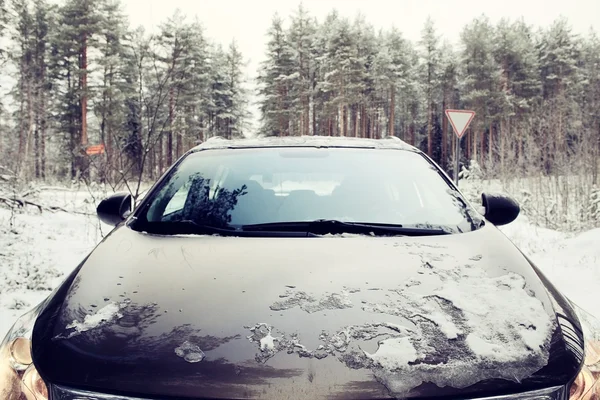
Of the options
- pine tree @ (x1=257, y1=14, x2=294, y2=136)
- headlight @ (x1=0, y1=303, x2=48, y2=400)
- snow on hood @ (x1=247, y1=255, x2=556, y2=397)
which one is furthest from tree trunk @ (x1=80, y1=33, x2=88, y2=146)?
snow on hood @ (x1=247, y1=255, x2=556, y2=397)

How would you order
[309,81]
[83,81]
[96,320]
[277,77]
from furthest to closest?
1. [309,81]
2. [277,77]
3. [83,81]
4. [96,320]

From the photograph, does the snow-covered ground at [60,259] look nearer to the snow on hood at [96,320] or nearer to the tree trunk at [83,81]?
the snow on hood at [96,320]

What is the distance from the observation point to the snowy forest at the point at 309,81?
3647 centimetres

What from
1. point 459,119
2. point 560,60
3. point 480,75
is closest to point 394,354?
point 459,119

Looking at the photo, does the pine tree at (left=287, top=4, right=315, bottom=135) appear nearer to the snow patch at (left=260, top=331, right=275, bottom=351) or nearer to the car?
the car

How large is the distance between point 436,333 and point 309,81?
49.7 m

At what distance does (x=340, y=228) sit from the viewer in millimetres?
2270

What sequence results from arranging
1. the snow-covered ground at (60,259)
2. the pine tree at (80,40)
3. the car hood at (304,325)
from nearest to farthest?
the car hood at (304,325) < the snow-covered ground at (60,259) < the pine tree at (80,40)

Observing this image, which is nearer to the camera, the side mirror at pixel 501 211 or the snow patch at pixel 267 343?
the snow patch at pixel 267 343

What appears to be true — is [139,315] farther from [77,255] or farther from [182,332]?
[77,255]

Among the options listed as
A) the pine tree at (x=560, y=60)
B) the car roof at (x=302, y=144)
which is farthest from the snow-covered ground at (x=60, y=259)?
the pine tree at (x=560, y=60)

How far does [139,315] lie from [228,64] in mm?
54345

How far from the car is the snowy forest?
3443 cm

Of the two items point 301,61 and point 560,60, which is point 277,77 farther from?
point 560,60
